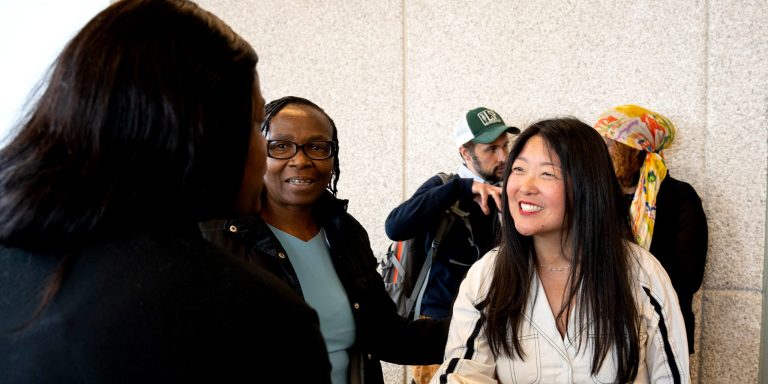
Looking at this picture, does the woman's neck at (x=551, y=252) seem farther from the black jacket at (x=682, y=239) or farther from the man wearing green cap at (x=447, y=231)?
the black jacket at (x=682, y=239)

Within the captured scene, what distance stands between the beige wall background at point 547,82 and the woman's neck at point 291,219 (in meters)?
1.91

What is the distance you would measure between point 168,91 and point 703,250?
2.62 m

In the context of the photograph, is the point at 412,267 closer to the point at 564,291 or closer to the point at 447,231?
the point at 447,231

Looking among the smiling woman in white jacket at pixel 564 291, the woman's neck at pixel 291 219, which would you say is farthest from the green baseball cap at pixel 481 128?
the woman's neck at pixel 291 219

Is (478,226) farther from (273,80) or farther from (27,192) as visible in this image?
(27,192)

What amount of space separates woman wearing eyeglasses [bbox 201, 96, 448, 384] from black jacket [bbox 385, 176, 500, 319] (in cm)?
85

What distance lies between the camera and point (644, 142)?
272 centimetres

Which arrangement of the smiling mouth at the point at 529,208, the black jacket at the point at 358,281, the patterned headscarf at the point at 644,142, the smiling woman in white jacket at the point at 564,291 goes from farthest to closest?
1. the patterned headscarf at the point at 644,142
2. the smiling mouth at the point at 529,208
3. the smiling woman in white jacket at the point at 564,291
4. the black jacket at the point at 358,281

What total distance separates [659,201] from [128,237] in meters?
2.54

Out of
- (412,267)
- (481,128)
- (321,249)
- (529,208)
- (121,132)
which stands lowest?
(412,267)

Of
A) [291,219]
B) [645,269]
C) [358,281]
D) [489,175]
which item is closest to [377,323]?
[358,281]

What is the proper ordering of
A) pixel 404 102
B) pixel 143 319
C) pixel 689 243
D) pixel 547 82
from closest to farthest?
pixel 143 319
pixel 689 243
pixel 547 82
pixel 404 102

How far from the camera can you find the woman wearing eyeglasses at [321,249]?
153cm

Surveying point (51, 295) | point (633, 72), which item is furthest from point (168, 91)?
point (633, 72)
